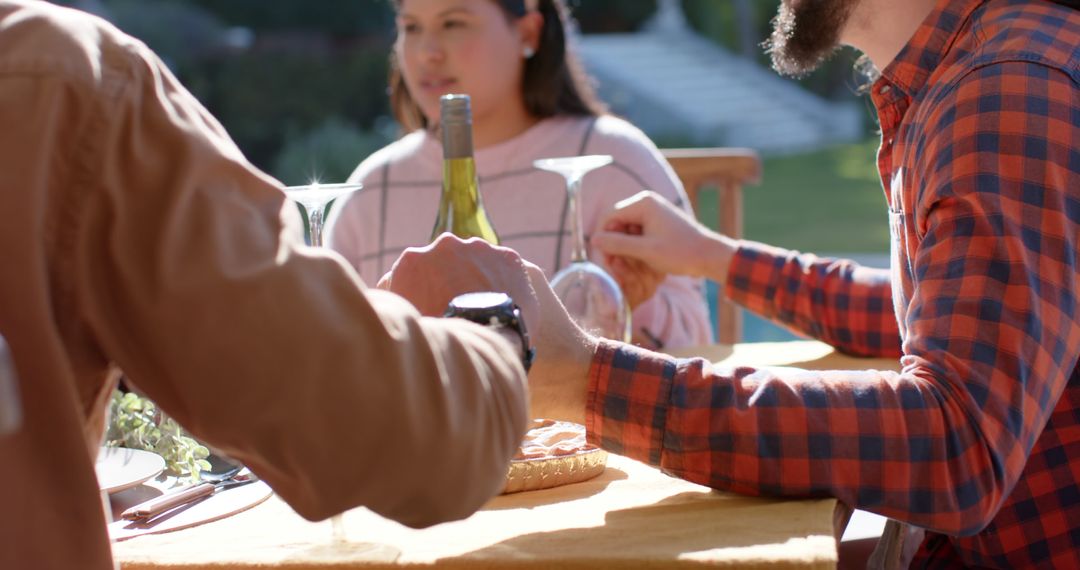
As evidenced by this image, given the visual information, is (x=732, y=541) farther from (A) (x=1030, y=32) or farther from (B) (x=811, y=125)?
(B) (x=811, y=125)

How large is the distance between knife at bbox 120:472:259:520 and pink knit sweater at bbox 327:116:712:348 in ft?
3.33

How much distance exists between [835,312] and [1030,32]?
0.64 meters

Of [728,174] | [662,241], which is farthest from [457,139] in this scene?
[728,174]

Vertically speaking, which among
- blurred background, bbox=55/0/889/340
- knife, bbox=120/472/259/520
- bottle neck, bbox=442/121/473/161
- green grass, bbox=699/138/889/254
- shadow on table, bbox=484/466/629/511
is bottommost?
green grass, bbox=699/138/889/254

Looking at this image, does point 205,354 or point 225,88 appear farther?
point 225,88

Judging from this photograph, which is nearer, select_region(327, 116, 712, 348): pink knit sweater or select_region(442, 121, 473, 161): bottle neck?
select_region(442, 121, 473, 161): bottle neck

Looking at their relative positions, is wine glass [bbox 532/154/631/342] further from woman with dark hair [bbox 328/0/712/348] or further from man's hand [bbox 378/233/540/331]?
woman with dark hair [bbox 328/0/712/348]

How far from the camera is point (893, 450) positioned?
106 cm

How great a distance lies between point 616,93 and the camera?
16.0m

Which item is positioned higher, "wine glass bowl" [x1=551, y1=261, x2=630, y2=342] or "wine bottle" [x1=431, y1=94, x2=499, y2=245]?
"wine bottle" [x1=431, y1=94, x2=499, y2=245]

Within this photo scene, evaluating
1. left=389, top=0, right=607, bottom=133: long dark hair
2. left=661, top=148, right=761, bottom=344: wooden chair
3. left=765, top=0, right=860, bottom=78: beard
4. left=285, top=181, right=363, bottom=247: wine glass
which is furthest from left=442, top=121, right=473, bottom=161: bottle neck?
left=661, top=148, right=761, bottom=344: wooden chair

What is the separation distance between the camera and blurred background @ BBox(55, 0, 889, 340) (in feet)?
40.5

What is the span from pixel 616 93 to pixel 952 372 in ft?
49.6

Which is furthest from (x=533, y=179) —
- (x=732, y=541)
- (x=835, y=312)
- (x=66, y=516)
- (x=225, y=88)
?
(x=225, y=88)
